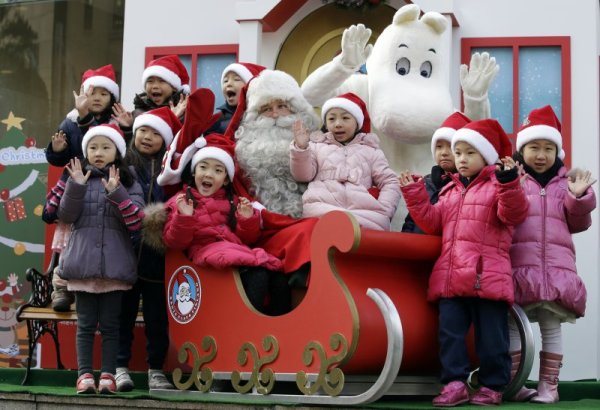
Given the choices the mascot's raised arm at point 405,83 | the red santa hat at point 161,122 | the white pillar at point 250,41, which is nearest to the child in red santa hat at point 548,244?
the mascot's raised arm at point 405,83

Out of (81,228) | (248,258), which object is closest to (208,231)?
(248,258)

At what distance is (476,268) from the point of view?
5.05 metres

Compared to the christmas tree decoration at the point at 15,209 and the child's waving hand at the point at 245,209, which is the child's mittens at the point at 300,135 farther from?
the christmas tree decoration at the point at 15,209

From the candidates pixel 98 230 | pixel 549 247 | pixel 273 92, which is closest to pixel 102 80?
pixel 273 92

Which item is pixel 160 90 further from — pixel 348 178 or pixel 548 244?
pixel 548 244

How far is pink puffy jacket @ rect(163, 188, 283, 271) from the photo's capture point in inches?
212

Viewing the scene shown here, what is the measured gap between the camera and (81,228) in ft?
18.7

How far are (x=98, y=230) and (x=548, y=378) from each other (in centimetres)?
239

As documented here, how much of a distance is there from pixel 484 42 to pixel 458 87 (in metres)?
0.44

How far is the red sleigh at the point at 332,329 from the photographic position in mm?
4785

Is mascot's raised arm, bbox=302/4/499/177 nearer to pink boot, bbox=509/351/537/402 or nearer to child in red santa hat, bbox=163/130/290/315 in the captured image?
child in red santa hat, bbox=163/130/290/315

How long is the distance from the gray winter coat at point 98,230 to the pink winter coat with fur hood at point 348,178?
0.88m

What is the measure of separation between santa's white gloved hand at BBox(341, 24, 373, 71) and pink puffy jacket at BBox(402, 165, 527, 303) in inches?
47.7

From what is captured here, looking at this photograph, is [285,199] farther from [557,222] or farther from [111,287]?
[557,222]
